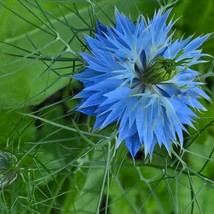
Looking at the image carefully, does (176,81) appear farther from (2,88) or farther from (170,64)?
(2,88)

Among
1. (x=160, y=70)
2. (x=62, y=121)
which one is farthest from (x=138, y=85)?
(x=62, y=121)

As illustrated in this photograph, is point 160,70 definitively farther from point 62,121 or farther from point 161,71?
point 62,121

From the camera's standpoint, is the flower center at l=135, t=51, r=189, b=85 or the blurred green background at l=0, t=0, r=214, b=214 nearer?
the flower center at l=135, t=51, r=189, b=85

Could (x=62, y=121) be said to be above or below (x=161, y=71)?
below

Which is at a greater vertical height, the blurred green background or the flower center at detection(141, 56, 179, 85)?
the flower center at detection(141, 56, 179, 85)

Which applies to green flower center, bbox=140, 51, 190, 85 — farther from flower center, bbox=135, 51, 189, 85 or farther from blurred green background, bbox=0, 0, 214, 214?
blurred green background, bbox=0, 0, 214, 214

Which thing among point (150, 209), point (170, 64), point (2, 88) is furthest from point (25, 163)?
point (170, 64)

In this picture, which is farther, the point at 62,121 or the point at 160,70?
the point at 62,121

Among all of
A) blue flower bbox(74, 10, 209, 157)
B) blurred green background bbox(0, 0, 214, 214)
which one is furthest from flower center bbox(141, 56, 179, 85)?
blurred green background bbox(0, 0, 214, 214)
